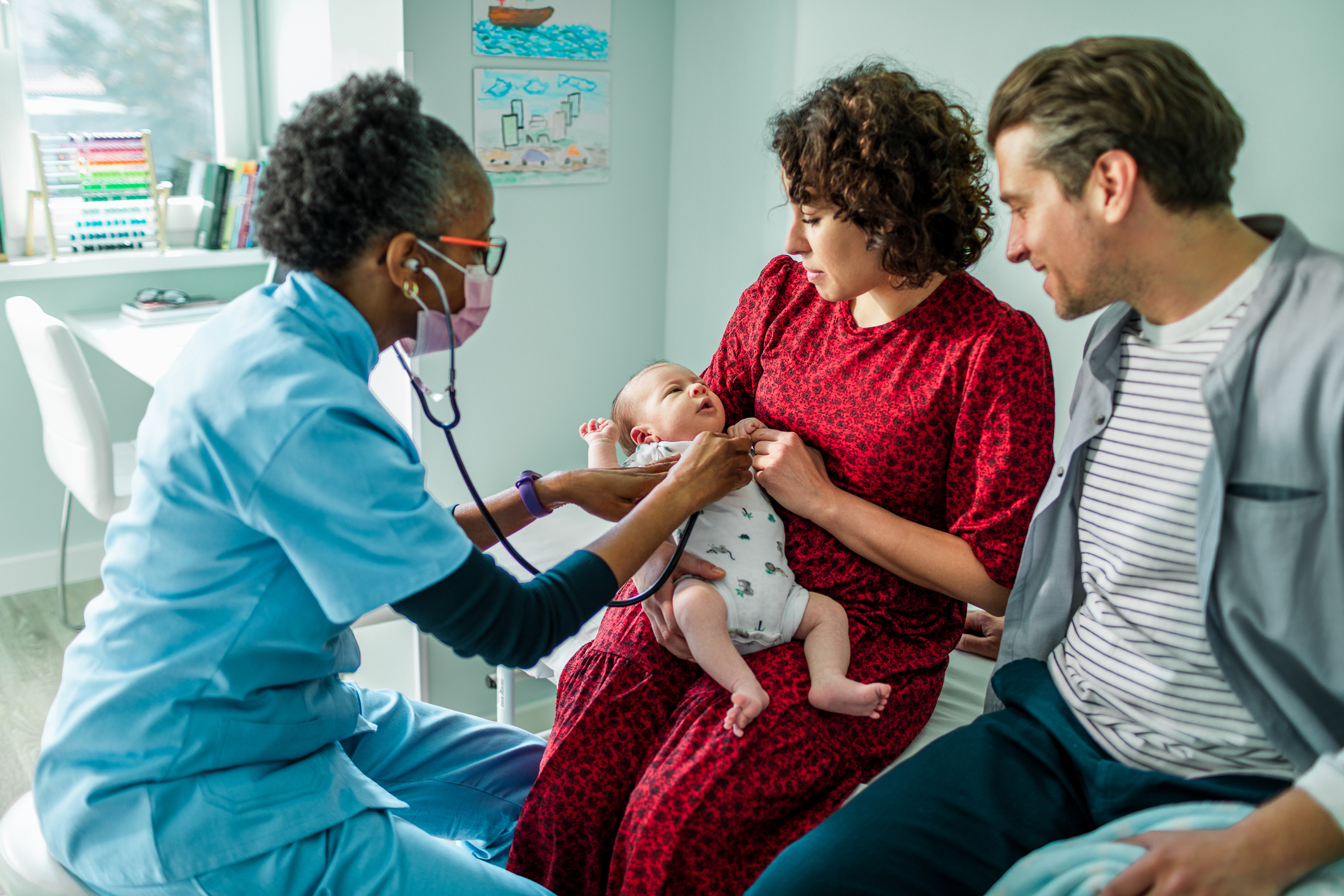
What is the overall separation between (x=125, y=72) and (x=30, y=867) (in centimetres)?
299

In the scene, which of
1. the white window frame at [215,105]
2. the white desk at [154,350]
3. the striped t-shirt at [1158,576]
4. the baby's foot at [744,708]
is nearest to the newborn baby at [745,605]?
the baby's foot at [744,708]

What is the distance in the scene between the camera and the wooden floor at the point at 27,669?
242 cm

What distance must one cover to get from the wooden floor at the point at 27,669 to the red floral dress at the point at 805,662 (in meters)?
1.47

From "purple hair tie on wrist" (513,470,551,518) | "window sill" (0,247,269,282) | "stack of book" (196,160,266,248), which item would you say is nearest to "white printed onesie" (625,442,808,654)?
"purple hair tie on wrist" (513,470,551,518)

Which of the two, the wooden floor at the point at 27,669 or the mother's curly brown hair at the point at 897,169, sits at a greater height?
the mother's curly brown hair at the point at 897,169

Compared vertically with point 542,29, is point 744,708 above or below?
below

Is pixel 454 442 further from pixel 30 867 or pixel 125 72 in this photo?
pixel 125 72

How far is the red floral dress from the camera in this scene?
127 cm

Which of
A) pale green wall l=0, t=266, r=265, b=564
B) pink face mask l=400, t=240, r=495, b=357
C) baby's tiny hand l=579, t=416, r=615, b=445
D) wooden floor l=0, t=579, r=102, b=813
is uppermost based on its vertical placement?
pink face mask l=400, t=240, r=495, b=357

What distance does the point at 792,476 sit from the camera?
58.4 inches

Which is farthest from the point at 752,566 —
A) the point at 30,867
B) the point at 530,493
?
the point at 30,867

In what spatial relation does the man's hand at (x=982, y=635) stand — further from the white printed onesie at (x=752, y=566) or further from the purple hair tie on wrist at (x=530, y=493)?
the purple hair tie on wrist at (x=530, y=493)

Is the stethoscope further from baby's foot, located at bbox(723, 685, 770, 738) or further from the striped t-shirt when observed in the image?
the striped t-shirt

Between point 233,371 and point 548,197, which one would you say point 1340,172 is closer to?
point 233,371
